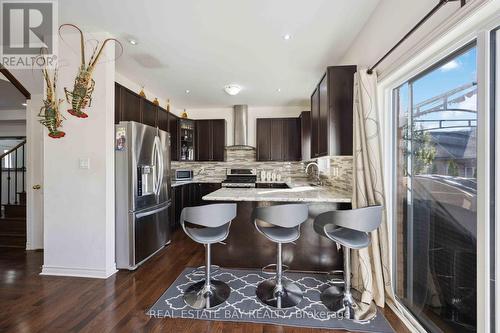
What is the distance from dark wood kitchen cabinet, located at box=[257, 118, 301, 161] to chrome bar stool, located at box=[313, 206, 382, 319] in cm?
312

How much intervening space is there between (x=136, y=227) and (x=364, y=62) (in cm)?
323

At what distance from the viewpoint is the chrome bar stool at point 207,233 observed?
6.26ft

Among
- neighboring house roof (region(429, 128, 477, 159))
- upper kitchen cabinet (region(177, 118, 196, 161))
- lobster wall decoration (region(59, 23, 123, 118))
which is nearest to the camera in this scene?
neighboring house roof (region(429, 128, 477, 159))

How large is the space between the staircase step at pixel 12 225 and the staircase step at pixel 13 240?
12cm

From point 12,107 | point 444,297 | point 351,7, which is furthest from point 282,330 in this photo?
point 12,107

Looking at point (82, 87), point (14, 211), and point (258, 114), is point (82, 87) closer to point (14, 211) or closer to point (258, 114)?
point (14, 211)

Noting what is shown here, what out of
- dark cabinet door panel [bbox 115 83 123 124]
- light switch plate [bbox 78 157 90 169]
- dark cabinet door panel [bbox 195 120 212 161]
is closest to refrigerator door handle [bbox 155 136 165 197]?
dark cabinet door panel [bbox 115 83 123 124]

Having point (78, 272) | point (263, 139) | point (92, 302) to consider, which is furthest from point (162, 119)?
point (92, 302)

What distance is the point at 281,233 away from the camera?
2.06 m

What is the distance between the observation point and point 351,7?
6.52 ft

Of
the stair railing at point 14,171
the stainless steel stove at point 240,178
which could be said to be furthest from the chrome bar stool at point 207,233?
the stair railing at point 14,171

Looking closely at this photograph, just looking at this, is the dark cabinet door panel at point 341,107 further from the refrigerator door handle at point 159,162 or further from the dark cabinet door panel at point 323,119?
the refrigerator door handle at point 159,162

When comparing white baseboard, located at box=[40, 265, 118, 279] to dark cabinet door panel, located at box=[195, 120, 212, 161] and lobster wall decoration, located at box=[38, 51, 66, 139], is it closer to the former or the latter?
lobster wall decoration, located at box=[38, 51, 66, 139]

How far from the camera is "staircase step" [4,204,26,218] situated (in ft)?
12.4
